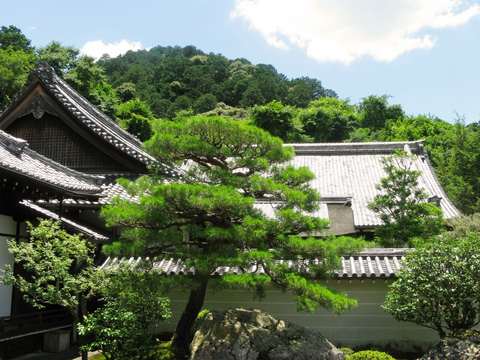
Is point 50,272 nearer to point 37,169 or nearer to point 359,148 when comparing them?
point 37,169

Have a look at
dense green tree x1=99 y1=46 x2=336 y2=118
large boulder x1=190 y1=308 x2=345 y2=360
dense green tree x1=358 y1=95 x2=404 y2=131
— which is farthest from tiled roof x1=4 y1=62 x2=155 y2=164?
dense green tree x1=358 y1=95 x2=404 y2=131

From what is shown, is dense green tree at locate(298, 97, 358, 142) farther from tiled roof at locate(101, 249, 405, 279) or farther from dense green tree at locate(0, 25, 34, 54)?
tiled roof at locate(101, 249, 405, 279)

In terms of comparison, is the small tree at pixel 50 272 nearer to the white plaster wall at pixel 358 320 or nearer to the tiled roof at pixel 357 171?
the white plaster wall at pixel 358 320

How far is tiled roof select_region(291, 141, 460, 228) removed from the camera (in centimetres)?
1998

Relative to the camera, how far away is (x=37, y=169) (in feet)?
34.8

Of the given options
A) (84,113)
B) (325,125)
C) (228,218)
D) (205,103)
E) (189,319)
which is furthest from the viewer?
(205,103)

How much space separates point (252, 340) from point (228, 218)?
243 centimetres

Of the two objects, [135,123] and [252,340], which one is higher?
[135,123]

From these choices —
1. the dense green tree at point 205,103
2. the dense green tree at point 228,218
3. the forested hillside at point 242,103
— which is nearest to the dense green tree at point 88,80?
the forested hillside at point 242,103

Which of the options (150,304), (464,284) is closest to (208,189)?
(150,304)

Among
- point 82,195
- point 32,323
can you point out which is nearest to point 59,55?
point 82,195

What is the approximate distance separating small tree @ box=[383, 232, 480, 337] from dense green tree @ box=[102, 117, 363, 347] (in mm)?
1414

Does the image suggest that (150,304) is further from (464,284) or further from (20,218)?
(464,284)

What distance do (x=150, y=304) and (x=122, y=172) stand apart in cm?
695
